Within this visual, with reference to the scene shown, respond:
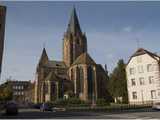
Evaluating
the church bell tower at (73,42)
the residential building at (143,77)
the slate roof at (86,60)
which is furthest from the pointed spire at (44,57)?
the residential building at (143,77)

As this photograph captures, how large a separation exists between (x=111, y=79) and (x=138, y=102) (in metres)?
9.57

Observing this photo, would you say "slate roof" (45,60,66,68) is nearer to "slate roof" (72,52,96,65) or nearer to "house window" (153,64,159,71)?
"slate roof" (72,52,96,65)

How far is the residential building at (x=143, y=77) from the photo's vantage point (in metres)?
46.0

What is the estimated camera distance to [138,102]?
48125mm

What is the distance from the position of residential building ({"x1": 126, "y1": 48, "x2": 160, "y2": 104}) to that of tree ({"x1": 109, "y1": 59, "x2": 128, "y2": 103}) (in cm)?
293

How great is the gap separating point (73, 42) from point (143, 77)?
51.4m

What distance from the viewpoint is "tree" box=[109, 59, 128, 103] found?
177 ft

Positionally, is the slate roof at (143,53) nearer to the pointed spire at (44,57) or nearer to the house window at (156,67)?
the house window at (156,67)

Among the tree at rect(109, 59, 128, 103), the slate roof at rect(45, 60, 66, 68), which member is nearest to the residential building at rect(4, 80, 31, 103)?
the slate roof at rect(45, 60, 66, 68)

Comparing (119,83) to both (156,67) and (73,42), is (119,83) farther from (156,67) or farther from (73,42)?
(73,42)

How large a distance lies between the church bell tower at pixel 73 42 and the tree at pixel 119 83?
40046 mm


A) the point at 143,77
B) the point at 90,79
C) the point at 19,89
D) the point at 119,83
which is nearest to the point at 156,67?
the point at 143,77

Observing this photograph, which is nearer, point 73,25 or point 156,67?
point 156,67

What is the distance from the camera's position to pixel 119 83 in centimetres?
5466
